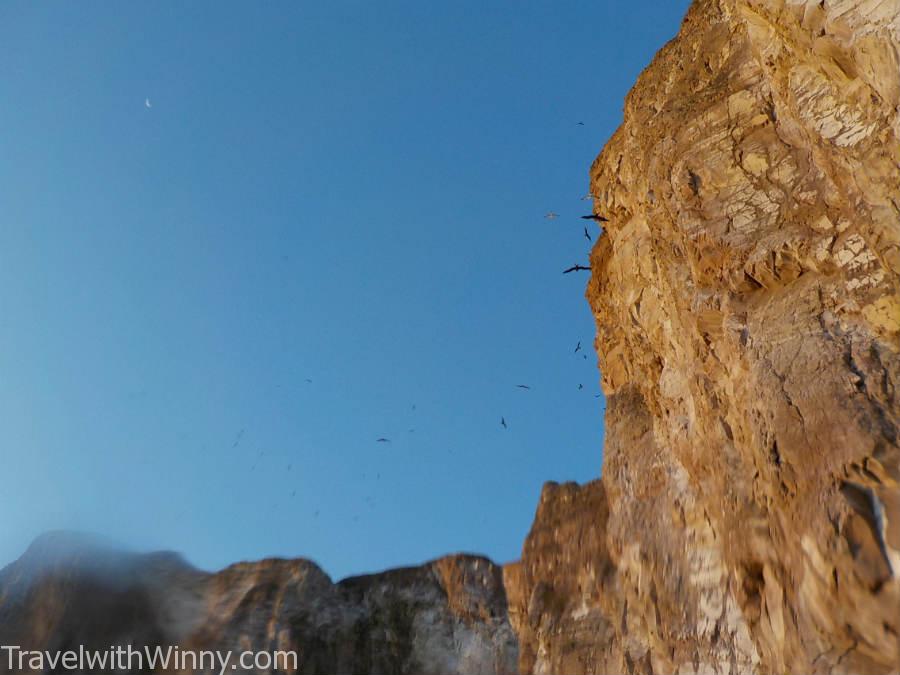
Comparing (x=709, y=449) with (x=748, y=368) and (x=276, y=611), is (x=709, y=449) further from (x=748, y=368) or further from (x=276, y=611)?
(x=276, y=611)

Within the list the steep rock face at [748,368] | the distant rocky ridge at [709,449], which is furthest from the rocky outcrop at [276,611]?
the steep rock face at [748,368]

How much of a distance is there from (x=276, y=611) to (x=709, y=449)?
1034 cm

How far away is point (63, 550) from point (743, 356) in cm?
1654

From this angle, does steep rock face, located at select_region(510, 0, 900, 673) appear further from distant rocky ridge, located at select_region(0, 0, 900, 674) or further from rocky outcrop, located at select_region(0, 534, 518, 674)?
rocky outcrop, located at select_region(0, 534, 518, 674)

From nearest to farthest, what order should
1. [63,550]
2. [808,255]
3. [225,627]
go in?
[808,255] → [225,627] → [63,550]

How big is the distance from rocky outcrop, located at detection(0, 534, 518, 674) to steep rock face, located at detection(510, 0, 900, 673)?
1.99 meters

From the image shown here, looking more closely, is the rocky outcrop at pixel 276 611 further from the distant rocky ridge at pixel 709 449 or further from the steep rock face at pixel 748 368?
the steep rock face at pixel 748 368

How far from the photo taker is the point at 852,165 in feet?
26.9

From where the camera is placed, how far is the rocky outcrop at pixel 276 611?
51.6ft

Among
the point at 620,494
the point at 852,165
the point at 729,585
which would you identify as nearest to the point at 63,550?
the point at 620,494

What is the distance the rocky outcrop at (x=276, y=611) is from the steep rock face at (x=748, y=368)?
1988 mm

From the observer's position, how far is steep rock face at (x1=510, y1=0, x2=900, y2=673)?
7240mm

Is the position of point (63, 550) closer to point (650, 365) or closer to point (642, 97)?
point (650, 365)

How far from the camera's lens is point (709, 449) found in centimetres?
1040
